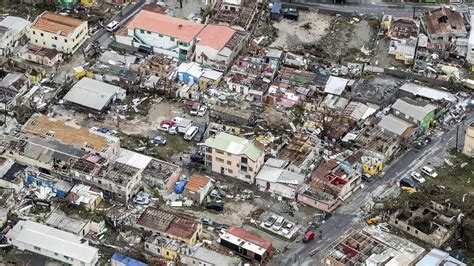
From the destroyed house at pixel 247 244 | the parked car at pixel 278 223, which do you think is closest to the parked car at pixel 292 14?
the parked car at pixel 278 223

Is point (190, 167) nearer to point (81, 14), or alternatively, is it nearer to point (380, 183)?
point (380, 183)

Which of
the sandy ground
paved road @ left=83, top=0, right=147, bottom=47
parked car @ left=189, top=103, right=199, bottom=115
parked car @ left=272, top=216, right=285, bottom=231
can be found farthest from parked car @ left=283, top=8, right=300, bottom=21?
parked car @ left=272, top=216, right=285, bottom=231

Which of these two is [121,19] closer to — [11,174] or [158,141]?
[158,141]

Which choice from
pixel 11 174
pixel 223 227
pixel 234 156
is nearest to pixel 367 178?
pixel 234 156

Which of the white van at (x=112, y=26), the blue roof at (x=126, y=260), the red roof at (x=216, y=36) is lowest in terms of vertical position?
the blue roof at (x=126, y=260)

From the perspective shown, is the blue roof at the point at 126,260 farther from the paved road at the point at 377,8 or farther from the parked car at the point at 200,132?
the paved road at the point at 377,8
